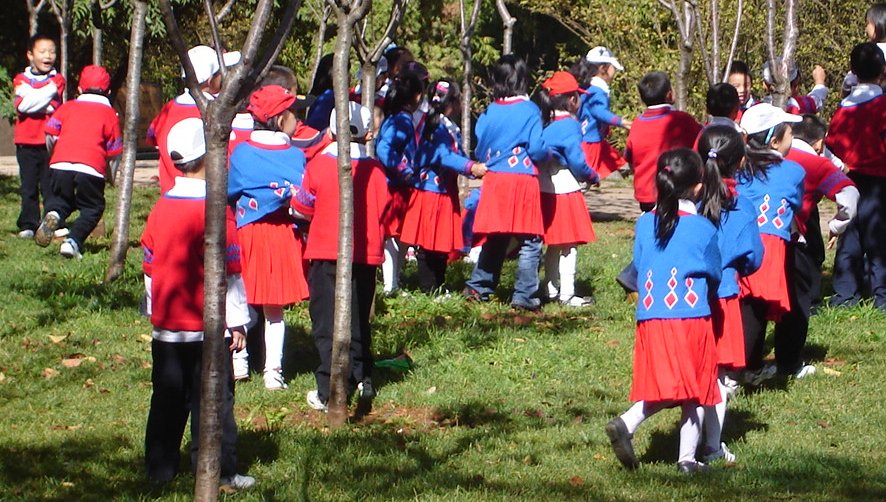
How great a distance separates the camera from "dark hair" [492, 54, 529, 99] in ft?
32.5

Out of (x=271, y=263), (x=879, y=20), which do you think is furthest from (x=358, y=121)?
(x=879, y=20)

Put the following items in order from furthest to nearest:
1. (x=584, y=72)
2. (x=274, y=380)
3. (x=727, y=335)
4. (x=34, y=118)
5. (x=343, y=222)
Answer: (x=34, y=118)
(x=584, y=72)
(x=274, y=380)
(x=343, y=222)
(x=727, y=335)

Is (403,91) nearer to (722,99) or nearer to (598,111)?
(722,99)

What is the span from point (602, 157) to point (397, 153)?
3560 millimetres

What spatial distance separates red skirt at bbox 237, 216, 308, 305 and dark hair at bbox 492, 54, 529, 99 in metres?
2.65

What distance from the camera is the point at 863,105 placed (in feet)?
31.9

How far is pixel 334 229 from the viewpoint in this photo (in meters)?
7.16

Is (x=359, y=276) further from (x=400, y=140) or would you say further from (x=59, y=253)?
(x=59, y=253)

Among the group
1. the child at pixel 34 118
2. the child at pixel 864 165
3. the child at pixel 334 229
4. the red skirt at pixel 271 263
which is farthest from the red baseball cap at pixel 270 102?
the child at pixel 34 118

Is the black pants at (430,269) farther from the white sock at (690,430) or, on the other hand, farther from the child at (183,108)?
the white sock at (690,430)

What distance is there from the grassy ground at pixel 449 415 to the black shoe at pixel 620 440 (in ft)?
0.30

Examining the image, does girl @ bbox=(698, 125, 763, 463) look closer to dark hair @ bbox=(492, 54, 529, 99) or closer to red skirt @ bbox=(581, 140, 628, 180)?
dark hair @ bbox=(492, 54, 529, 99)

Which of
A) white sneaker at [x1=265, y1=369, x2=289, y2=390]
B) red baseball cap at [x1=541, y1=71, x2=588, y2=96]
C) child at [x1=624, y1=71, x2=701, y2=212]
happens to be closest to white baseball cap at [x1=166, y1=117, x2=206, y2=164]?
white sneaker at [x1=265, y1=369, x2=289, y2=390]

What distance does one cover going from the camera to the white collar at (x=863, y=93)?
31.7 ft
